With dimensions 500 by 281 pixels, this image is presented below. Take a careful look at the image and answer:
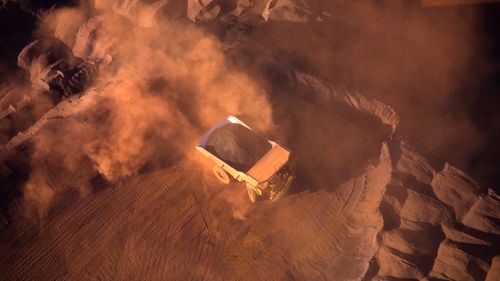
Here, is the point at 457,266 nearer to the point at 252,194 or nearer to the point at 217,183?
the point at 252,194

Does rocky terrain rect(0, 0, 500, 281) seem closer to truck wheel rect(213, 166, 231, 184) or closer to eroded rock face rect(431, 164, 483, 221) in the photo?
eroded rock face rect(431, 164, 483, 221)

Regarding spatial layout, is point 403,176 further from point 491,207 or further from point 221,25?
point 221,25

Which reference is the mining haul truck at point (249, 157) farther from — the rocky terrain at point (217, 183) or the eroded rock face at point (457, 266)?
the eroded rock face at point (457, 266)

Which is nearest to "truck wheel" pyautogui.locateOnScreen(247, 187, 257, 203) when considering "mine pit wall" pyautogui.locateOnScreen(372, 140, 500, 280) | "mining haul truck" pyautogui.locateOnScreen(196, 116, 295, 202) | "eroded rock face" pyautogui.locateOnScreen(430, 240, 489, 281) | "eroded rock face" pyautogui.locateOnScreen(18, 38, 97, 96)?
"mining haul truck" pyautogui.locateOnScreen(196, 116, 295, 202)

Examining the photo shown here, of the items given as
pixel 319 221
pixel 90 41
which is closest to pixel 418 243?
pixel 319 221

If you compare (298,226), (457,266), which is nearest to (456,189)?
(457,266)

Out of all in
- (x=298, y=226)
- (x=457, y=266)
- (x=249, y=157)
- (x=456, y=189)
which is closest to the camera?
(x=457, y=266)
